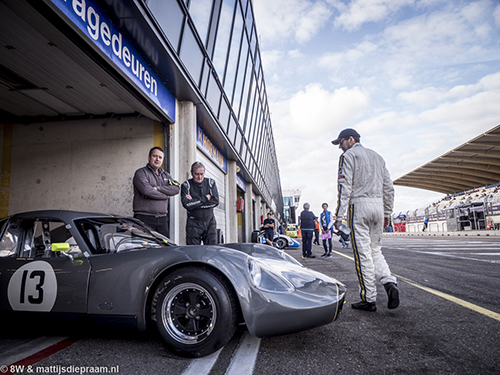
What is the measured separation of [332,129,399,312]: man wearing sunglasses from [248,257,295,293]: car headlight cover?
1264 mm

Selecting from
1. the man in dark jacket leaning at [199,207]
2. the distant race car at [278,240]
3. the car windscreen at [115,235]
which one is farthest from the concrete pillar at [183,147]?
the distant race car at [278,240]

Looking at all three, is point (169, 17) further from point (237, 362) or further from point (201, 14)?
point (237, 362)

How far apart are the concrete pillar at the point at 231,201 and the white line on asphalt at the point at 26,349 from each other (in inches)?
381

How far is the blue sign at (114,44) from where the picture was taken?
3319 mm

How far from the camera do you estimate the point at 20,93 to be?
17.0ft

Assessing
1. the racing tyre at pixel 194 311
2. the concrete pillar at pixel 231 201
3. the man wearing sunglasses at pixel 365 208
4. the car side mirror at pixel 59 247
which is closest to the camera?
the racing tyre at pixel 194 311

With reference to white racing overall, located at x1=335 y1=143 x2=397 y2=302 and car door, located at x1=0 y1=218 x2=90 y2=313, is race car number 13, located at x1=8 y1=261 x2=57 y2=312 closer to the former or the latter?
car door, located at x1=0 y1=218 x2=90 y2=313

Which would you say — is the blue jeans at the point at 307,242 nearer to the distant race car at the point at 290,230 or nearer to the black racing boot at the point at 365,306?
the black racing boot at the point at 365,306

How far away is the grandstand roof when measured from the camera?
24.4 m

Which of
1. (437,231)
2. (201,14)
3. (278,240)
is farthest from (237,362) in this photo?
(437,231)

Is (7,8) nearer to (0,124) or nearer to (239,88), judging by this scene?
(0,124)

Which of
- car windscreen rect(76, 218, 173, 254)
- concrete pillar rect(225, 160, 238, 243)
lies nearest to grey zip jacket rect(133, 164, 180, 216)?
car windscreen rect(76, 218, 173, 254)

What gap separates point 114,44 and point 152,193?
6.54 feet

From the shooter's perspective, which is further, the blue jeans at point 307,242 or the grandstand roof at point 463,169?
the grandstand roof at point 463,169
